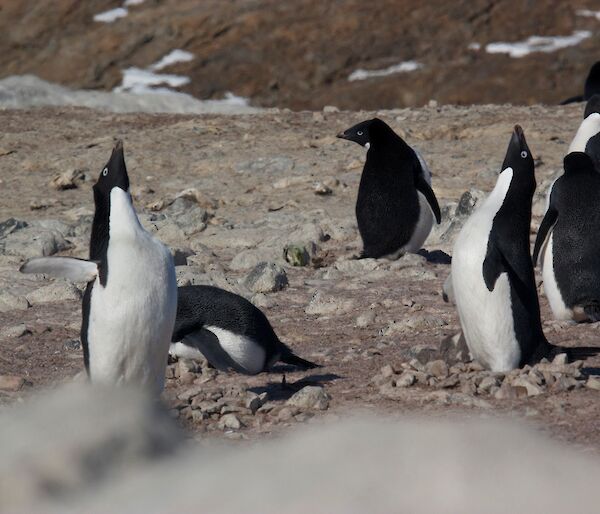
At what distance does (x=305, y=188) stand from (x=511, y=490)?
6.71 metres

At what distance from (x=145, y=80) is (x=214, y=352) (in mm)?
10354

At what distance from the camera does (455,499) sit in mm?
3943

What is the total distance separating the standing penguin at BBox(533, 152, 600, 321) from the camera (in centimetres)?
688

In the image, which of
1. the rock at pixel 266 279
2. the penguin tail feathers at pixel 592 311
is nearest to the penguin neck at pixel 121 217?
the rock at pixel 266 279

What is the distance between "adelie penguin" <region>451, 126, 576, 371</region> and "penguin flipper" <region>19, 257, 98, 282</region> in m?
1.65

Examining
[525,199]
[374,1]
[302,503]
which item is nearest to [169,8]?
[374,1]

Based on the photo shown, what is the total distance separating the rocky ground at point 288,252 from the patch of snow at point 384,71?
1.67 metres

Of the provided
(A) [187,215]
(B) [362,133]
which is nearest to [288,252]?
(B) [362,133]

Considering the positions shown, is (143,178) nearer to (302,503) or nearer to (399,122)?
(399,122)

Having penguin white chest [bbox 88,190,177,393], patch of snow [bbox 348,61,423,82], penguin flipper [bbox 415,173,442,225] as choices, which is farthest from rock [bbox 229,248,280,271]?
patch of snow [bbox 348,61,423,82]

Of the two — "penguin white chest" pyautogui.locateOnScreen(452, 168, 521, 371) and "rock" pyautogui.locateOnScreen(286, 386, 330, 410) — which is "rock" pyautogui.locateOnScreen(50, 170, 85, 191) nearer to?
"penguin white chest" pyautogui.locateOnScreen(452, 168, 521, 371)

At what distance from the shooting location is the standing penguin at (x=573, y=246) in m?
6.88

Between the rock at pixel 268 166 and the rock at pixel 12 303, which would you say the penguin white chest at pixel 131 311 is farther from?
the rock at pixel 268 166

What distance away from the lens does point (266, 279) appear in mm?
7766
